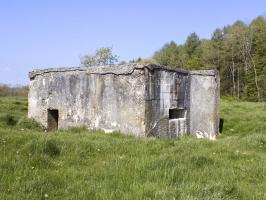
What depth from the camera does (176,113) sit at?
11.4m

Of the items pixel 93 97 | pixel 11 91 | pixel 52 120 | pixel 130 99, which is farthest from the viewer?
pixel 11 91

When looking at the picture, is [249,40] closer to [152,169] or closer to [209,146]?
[209,146]

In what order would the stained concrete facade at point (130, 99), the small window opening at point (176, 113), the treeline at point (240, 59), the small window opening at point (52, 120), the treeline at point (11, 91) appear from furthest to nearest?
the treeline at point (240, 59) → the treeline at point (11, 91) → the small window opening at point (52, 120) → the small window opening at point (176, 113) → the stained concrete facade at point (130, 99)

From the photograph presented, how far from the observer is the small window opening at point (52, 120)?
39.1 ft

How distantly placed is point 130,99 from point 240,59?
37113 mm

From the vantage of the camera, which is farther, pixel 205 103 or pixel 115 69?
pixel 205 103

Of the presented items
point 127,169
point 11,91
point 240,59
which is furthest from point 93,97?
point 240,59

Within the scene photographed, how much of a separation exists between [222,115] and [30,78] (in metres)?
7.80

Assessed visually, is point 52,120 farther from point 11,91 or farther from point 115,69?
point 11,91

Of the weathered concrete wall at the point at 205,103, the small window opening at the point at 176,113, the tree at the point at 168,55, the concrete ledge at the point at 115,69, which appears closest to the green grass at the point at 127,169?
the concrete ledge at the point at 115,69

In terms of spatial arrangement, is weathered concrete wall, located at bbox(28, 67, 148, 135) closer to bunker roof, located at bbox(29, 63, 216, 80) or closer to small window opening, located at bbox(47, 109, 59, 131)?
bunker roof, located at bbox(29, 63, 216, 80)

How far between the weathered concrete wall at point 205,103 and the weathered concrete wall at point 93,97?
282cm

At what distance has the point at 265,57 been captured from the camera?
41.4m

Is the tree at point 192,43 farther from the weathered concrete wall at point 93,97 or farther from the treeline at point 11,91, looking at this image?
the weathered concrete wall at point 93,97
